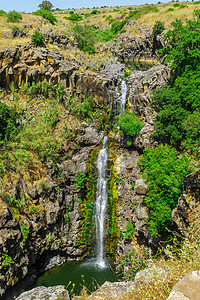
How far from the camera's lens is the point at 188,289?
379 centimetres

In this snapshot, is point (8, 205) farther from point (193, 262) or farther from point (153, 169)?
point (193, 262)

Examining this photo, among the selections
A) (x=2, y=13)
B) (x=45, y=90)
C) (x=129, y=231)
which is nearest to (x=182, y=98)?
(x=129, y=231)

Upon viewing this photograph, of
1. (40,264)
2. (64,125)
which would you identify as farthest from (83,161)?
(40,264)

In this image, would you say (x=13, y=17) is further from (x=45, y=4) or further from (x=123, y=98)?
(x=45, y=4)

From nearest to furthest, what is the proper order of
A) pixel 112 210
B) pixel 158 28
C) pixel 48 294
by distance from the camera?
1. pixel 48 294
2. pixel 112 210
3. pixel 158 28

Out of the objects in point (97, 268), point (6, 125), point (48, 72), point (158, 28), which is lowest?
point (97, 268)

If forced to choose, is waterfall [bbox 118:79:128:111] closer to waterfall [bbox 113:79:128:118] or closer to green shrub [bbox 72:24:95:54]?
waterfall [bbox 113:79:128:118]

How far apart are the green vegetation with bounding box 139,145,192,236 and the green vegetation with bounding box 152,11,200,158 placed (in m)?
2.51

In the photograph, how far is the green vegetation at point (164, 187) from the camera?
10.8 meters

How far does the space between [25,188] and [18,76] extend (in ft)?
35.7

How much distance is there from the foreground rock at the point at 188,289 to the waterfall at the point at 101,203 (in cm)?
1192

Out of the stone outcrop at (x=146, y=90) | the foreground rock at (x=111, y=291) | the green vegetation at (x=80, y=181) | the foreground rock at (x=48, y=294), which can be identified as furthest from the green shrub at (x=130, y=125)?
the foreground rock at (x=48, y=294)

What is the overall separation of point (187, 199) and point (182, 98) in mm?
9008

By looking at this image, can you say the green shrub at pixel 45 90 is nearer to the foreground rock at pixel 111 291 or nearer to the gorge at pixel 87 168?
the gorge at pixel 87 168
